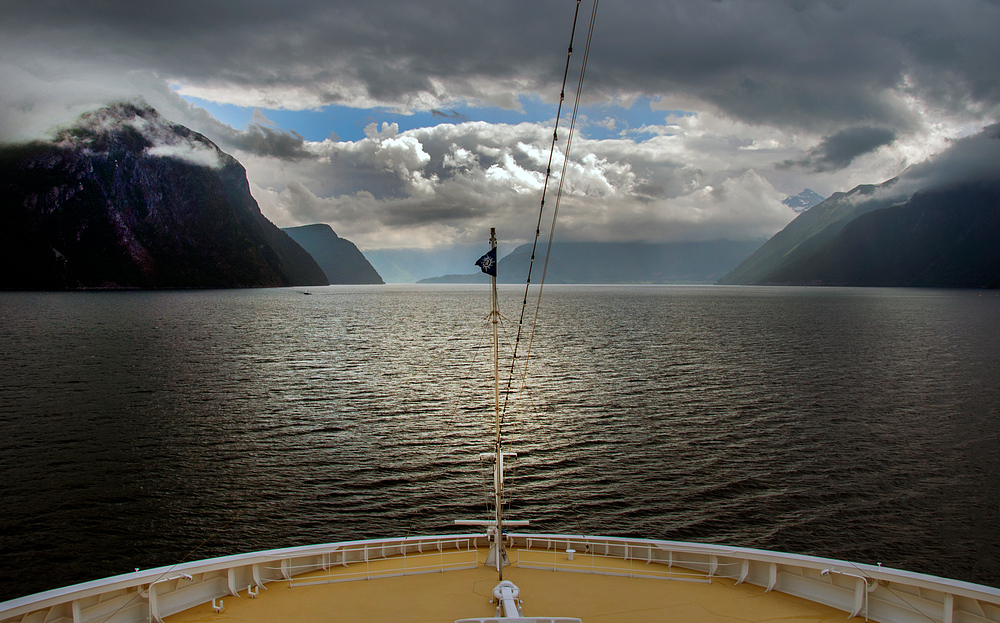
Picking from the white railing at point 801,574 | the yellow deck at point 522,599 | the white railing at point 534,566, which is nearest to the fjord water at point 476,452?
the white railing at point 534,566

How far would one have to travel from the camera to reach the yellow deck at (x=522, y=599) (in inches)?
514

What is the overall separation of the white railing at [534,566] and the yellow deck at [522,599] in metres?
0.28

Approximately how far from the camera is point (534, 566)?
15.8 meters

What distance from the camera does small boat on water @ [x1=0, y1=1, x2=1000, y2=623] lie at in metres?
12.2

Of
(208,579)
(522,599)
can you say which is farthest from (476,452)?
(208,579)

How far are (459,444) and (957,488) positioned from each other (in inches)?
1217

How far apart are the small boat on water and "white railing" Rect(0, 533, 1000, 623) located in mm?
29

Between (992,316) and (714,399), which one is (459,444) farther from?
(992,316)

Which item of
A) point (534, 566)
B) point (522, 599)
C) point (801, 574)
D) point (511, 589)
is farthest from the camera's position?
point (534, 566)

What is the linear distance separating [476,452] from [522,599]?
26252 millimetres

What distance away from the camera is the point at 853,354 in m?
83.0

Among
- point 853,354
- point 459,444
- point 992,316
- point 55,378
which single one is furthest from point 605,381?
point 992,316

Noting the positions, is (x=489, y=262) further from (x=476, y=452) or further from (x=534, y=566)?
(x=476, y=452)

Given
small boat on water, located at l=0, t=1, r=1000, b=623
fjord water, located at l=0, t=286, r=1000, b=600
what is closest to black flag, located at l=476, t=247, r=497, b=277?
small boat on water, located at l=0, t=1, r=1000, b=623
